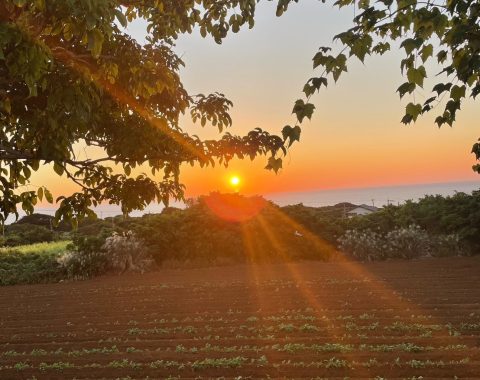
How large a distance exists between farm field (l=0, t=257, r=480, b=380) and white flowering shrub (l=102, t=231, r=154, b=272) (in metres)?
2.08

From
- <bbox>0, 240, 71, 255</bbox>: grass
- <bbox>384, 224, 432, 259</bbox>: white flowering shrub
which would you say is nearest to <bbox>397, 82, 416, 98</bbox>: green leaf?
<bbox>384, 224, 432, 259</bbox>: white flowering shrub

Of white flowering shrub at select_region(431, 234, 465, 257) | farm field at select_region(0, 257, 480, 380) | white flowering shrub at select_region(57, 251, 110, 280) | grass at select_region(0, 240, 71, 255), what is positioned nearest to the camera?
farm field at select_region(0, 257, 480, 380)

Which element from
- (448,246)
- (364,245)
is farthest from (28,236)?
(448,246)

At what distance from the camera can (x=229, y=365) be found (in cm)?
654

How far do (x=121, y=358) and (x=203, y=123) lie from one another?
11.1 ft

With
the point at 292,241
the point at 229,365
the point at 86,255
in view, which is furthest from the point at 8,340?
the point at 292,241

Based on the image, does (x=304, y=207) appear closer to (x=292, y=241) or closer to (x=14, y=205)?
(x=292, y=241)

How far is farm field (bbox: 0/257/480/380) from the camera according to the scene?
6.50m

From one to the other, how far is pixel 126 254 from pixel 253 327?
9197 mm

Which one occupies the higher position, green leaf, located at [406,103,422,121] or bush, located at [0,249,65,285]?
green leaf, located at [406,103,422,121]

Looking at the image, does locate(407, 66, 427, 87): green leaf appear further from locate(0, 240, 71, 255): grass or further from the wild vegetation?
locate(0, 240, 71, 255): grass

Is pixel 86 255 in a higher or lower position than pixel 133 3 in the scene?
lower

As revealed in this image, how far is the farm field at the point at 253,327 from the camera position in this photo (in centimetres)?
650

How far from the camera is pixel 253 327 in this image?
8.52 meters
